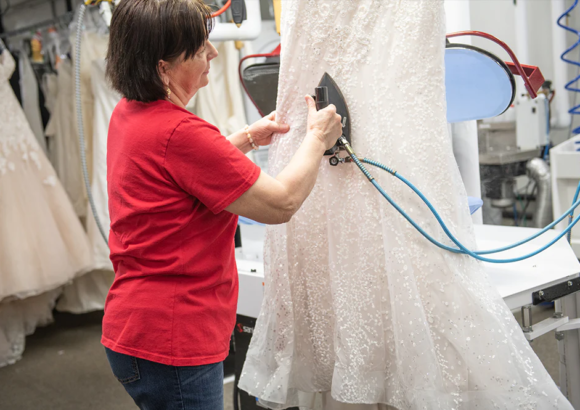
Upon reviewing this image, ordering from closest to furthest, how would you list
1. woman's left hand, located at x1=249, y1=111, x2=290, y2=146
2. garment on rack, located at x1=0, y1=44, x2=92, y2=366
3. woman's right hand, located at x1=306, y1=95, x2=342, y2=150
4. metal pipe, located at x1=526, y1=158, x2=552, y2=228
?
woman's right hand, located at x1=306, y1=95, x2=342, y2=150, woman's left hand, located at x1=249, y1=111, x2=290, y2=146, metal pipe, located at x1=526, y1=158, x2=552, y2=228, garment on rack, located at x1=0, y1=44, x2=92, y2=366

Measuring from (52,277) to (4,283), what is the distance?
8.1 inches

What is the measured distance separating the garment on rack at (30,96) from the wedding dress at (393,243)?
96.7 inches

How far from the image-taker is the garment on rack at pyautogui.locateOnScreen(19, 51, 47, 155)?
3107 millimetres

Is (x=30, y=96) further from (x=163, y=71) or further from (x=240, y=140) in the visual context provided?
(x=163, y=71)

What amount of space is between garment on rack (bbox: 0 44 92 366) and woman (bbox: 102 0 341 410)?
1.83 metres

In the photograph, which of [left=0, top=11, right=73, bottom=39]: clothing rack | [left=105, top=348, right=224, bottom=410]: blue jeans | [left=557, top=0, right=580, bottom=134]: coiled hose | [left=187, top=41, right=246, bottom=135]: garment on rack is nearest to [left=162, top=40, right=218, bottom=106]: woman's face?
[left=105, top=348, right=224, bottom=410]: blue jeans

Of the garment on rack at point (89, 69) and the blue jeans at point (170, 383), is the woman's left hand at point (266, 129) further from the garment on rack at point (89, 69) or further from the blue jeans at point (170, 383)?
the garment on rack at point (89, 69)

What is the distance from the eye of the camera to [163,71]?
962 mm

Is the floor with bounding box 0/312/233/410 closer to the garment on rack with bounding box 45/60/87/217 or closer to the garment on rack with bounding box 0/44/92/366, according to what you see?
the garment on rack with bounding box 0/44/92/366

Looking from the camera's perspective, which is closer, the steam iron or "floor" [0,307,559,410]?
the steam iron

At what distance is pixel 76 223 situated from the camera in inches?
113

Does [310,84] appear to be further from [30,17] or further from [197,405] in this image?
[30,17]

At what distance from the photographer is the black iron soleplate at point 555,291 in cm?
118

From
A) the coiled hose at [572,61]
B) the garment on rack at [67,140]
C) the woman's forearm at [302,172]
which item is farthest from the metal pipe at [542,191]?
the garment on rack at [67,140]
